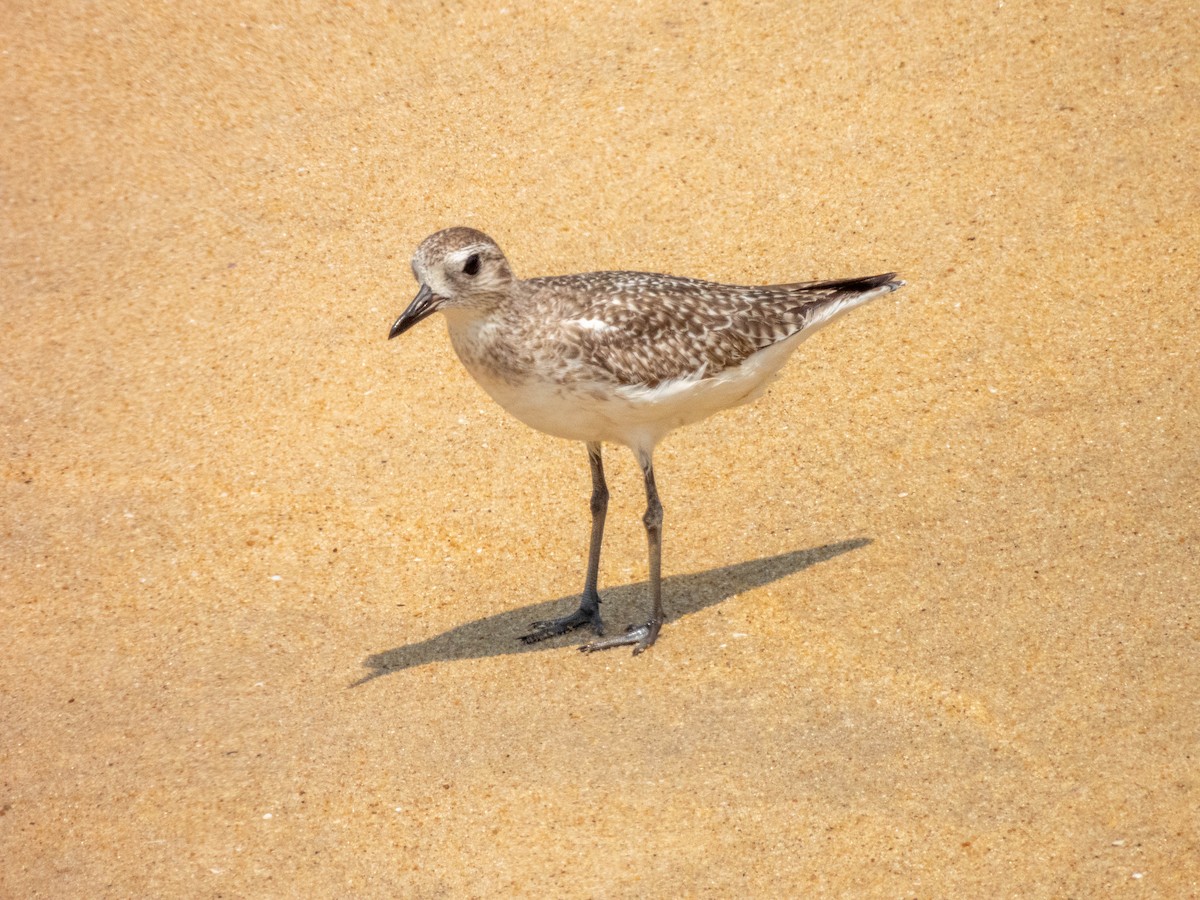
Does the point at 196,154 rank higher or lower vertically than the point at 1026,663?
higher

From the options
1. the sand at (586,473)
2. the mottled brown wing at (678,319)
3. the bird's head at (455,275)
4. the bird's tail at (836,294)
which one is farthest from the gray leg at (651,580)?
the bird's tail at (836,294)

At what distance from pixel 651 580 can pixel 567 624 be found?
56 centimetres

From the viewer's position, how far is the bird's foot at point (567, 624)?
709cm

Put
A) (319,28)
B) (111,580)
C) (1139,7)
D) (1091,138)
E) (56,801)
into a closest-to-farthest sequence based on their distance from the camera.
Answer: (56,801)
(111,580)
(1091,138)
(1139,7)
(319,28)

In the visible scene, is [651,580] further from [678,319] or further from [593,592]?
[678,319]

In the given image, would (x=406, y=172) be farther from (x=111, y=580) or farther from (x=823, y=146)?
(x=111, y=580)

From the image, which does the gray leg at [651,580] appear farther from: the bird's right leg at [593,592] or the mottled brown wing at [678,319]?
the mottled brown wing at [678,319]

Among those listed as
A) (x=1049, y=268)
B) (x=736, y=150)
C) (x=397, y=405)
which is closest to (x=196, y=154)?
(x=397, y=405)

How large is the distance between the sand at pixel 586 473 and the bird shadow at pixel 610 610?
0.08ft

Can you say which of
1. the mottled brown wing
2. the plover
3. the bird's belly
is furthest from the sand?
the mottled brown wing

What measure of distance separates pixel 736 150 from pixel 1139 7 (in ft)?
11.0

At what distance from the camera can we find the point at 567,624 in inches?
282

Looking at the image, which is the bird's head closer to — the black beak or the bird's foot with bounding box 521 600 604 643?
the black beak

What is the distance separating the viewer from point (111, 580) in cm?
762
